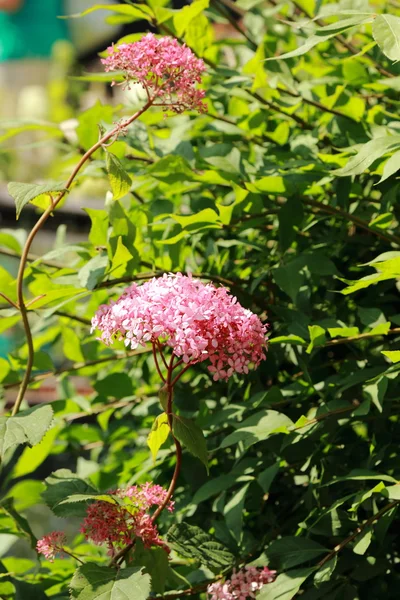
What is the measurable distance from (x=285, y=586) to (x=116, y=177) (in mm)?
397

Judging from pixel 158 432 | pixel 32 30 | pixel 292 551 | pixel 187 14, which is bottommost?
pixel 32 30

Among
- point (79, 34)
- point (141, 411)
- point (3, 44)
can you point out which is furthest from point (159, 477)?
Result: point (3, 44)

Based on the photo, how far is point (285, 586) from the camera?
734mm

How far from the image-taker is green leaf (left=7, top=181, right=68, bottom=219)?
0.67 m

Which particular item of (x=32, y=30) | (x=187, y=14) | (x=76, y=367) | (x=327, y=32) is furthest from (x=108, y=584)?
(x=32, y=30)

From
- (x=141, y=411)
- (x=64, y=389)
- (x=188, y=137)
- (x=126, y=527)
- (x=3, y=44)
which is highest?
(x=188, y=137)

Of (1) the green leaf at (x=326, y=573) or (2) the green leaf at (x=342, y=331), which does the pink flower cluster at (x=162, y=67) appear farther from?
(1) the green leaf at (x=326, y=573)

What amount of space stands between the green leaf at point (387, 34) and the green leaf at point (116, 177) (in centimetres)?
24

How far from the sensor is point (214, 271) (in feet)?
3.24

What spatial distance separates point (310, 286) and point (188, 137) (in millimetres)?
286

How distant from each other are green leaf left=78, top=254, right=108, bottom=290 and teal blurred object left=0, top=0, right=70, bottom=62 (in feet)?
17.8

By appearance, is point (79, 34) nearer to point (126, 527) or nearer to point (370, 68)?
point (370, 68)

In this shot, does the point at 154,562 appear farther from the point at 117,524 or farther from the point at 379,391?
the point at 379,391

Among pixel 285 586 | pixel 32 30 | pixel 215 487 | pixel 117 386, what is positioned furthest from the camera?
pixel 32 30
